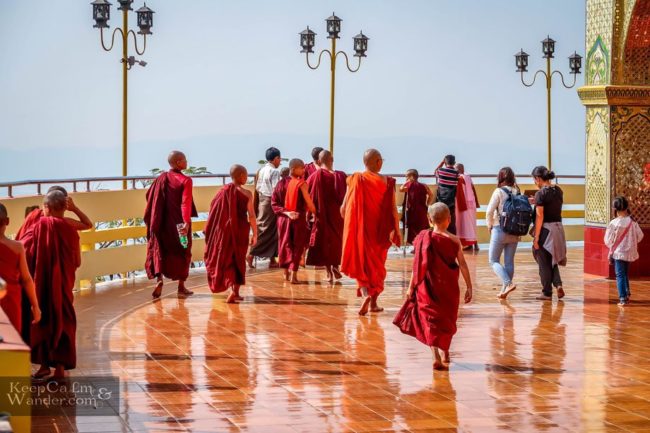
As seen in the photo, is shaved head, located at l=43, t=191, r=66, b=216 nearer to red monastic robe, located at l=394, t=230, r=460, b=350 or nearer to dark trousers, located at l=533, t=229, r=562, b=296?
red monastic robe, located at l=394, t=230, r=460, b=350

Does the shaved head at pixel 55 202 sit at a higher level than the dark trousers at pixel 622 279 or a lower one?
higher

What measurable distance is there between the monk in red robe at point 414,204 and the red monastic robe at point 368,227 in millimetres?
5123

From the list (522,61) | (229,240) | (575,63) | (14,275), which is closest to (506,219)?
(229,240)

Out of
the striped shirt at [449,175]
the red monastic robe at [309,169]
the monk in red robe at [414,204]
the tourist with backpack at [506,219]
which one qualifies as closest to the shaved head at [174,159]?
the red monastic robe at [309,169]

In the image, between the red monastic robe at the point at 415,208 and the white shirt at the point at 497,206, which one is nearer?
the white shirt at the point at 497,206

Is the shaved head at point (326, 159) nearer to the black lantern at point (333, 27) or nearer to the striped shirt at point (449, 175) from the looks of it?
the striped shirt at point (449, 175)

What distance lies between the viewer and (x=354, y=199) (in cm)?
1208

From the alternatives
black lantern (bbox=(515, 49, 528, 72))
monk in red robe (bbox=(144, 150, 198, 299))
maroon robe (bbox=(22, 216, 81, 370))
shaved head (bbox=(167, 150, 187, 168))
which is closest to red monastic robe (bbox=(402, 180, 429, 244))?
monk in red robe (bbox=(144, 150, 198, 299))

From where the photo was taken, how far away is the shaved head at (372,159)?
11969 millimetres

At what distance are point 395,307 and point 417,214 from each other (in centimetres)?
493

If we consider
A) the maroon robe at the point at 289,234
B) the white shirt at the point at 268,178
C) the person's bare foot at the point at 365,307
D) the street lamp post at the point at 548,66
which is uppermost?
the street lamp post at the point at 548,66

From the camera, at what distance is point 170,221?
43.2 feet

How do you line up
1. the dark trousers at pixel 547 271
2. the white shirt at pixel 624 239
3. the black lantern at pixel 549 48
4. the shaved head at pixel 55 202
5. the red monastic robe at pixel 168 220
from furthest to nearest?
1. the black lantern at pixel 549 48
2. the dark trousers at pixel 547 271
3. the red monastic robe at pixel 168 220
4. the white shirt at pixel 624 239
5. the shaved head at pixel 55 202

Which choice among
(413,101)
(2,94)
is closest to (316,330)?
(413,101)
